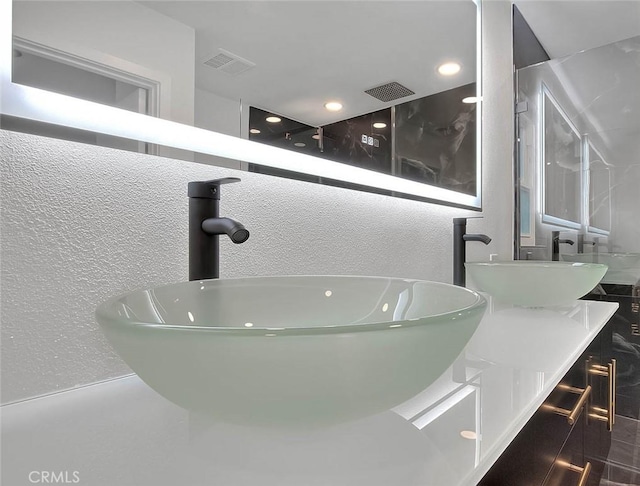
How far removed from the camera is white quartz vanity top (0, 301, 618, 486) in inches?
14.3

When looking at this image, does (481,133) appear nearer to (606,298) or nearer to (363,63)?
(363,63)

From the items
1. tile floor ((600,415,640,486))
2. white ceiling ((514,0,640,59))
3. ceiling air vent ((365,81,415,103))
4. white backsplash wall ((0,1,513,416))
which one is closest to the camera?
white backsplash wall ((0,1,513,416))

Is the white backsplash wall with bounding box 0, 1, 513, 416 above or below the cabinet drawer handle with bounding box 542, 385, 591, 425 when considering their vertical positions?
above

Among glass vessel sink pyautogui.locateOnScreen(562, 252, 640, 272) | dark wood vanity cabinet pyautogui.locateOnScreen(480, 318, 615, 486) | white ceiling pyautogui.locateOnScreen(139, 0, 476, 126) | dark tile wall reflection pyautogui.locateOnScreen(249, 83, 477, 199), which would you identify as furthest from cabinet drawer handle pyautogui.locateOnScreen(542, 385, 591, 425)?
glass vessel sink pyautogui.locateOnScreen(562, 252, 640, 272)

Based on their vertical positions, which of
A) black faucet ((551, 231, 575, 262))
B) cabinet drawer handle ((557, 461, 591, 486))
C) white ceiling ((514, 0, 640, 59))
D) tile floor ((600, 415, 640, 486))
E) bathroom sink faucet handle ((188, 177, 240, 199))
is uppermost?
white ceiling ((514, 0, 640, 59))

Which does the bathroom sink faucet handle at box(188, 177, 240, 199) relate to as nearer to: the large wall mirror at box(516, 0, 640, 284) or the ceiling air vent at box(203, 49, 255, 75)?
the ceiling air vent at box(203, 49, 255, 75)

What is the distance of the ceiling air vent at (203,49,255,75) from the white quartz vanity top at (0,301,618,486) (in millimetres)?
569

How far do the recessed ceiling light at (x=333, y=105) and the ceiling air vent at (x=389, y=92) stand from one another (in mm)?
115

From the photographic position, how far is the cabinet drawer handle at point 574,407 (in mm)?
707

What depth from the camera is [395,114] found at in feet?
3.98

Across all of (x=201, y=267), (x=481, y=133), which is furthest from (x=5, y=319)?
(x=481, y=133)

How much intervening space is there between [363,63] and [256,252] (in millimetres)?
583

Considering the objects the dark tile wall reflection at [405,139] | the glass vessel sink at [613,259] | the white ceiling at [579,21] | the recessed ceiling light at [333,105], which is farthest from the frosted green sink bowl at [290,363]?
the white ceiling at [579,21]

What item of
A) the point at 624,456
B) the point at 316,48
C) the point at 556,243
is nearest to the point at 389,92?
the point at 316,48
